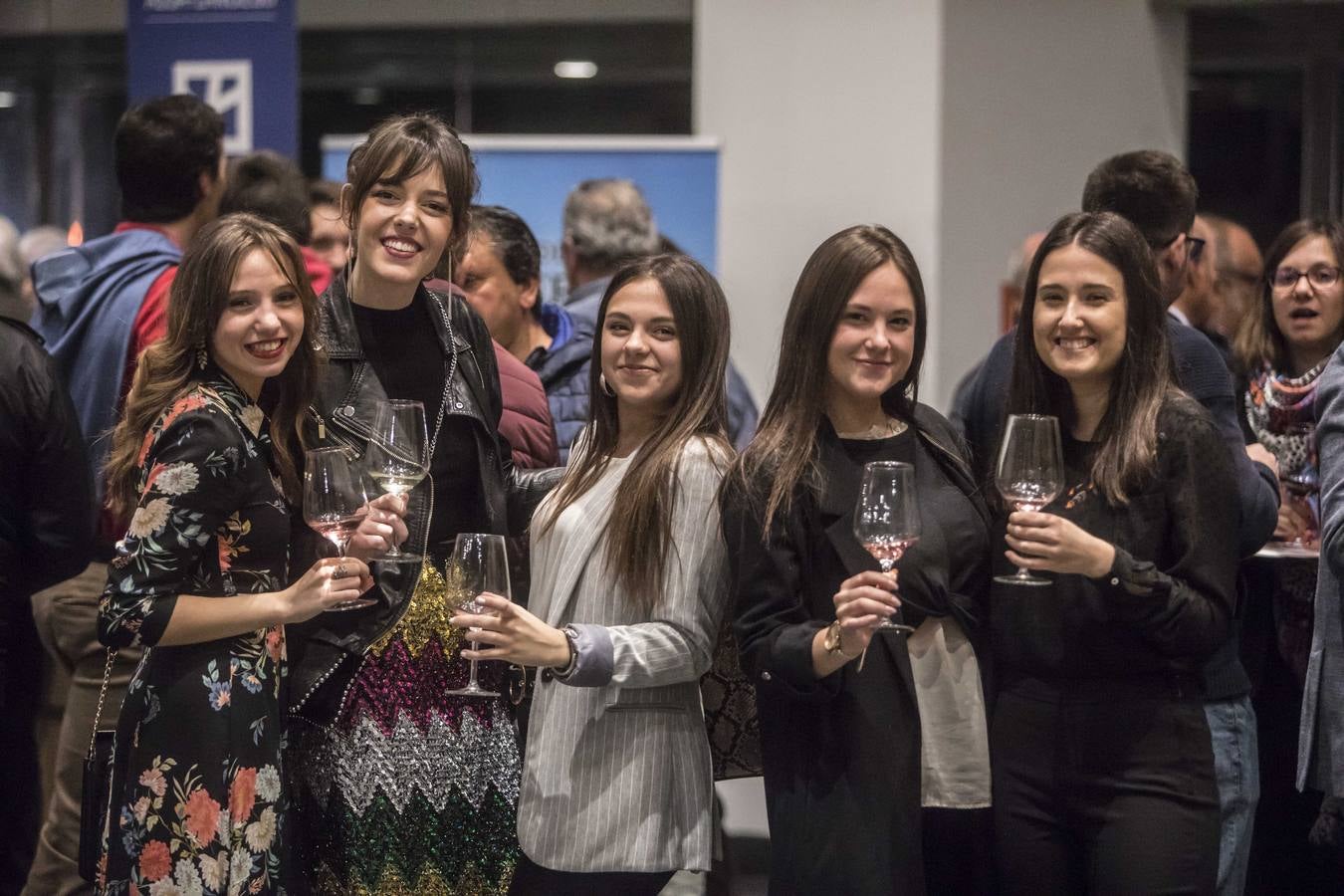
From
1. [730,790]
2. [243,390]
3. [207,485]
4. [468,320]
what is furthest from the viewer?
[730,790]

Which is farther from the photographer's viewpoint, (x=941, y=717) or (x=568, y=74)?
(x=568, y=74)

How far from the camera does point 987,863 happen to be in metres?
2.62

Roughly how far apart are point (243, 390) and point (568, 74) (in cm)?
547

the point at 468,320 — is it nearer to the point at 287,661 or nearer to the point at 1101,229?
the point at 287,661

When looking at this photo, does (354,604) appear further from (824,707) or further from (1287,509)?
(1287,509)

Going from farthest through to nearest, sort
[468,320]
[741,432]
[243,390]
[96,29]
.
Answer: [96,29], [741,432], [468,320], [243,390]

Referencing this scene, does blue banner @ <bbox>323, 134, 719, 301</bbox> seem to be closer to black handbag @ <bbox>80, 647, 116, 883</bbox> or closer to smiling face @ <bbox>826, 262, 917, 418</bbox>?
smiling face @ <bbox>826, 262, 917, 418</bbox>

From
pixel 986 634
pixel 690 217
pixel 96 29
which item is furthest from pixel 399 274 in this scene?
pixel 96 29

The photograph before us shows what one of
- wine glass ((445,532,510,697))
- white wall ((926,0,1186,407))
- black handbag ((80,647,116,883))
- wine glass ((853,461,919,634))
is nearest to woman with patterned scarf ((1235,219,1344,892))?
wine glass ((853,461,919,634))

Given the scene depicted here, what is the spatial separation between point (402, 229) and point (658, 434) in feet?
1.96

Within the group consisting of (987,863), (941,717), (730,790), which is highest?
(941,717)

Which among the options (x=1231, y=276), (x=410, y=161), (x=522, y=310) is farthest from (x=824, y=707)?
(x=1231, y=276)

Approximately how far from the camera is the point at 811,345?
8.51 ft

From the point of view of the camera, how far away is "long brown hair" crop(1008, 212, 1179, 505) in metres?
2.54
